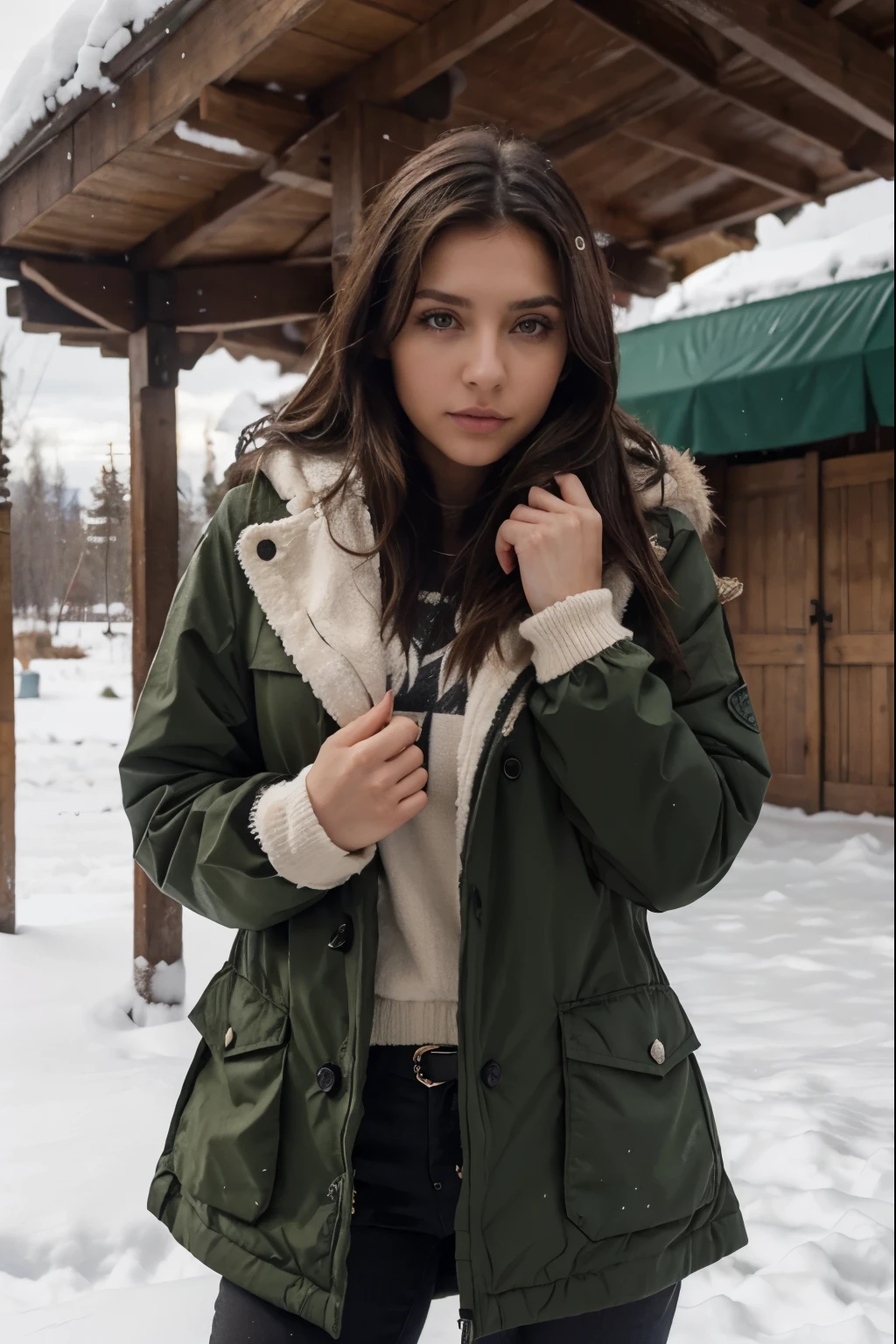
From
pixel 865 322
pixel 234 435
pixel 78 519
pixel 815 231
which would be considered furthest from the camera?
pixel 815 231

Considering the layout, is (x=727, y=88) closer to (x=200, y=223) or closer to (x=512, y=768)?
(x=200, y=223)

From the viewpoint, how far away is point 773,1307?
6.11ft

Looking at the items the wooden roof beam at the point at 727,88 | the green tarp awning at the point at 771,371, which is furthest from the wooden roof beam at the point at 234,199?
the green tarp awning at the point at 771,371

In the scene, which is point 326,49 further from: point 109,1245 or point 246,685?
point 109,1245

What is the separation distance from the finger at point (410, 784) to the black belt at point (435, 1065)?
249 mm

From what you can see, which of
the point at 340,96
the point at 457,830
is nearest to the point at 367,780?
the point at 457,830

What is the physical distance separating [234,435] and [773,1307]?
5.67 ft

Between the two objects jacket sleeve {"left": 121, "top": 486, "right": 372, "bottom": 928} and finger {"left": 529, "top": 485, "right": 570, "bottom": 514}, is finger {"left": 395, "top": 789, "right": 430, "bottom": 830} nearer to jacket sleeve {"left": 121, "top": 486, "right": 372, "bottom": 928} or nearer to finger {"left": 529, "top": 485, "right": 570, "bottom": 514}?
jacket sleeve {"left": 121, "top": 486, "right": 372, "bottom": 928}

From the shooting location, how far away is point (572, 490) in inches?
38.1

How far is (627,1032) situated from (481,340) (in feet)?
2.04

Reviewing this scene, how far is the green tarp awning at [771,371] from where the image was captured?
492 centimetres

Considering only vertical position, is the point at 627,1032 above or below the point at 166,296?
below

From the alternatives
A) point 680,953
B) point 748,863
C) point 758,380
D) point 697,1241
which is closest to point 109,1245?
point 697,1241

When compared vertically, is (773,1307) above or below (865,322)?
below
